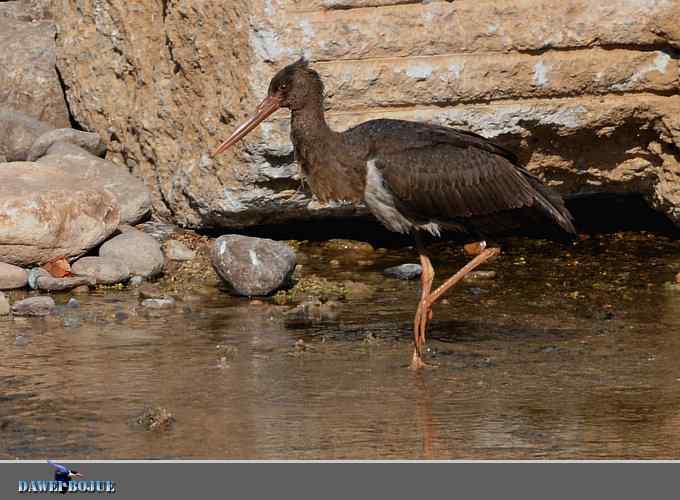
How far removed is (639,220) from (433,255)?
1759 mm

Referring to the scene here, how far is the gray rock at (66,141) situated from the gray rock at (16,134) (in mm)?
101

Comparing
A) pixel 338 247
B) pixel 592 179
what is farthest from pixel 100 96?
pixel 592 179

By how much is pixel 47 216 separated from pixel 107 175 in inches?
52.3

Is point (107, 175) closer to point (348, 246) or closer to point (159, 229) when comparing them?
point (159, 229)

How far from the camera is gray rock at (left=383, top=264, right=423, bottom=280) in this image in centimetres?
967

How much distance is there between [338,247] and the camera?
1057cm

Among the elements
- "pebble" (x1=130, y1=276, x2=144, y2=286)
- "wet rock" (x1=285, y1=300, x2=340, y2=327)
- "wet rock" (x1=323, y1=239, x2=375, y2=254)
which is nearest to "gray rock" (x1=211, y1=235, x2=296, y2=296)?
"wet rock" (x1=285, y1=300, x2=340, y2=327)

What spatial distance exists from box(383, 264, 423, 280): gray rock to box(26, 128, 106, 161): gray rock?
261 centimetres

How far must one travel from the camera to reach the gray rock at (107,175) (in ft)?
33.7

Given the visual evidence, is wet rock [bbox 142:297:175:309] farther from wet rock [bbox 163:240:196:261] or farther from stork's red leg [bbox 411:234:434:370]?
stork's red leg [bbox 411:234:434:370]

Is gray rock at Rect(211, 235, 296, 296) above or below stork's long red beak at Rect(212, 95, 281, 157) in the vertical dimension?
below

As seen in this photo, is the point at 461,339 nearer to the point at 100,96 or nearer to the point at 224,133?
the point at 224,133

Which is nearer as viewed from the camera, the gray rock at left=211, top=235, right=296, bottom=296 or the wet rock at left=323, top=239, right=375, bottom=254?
the gray rock at left=211, top=235, right=296, bottom=296
